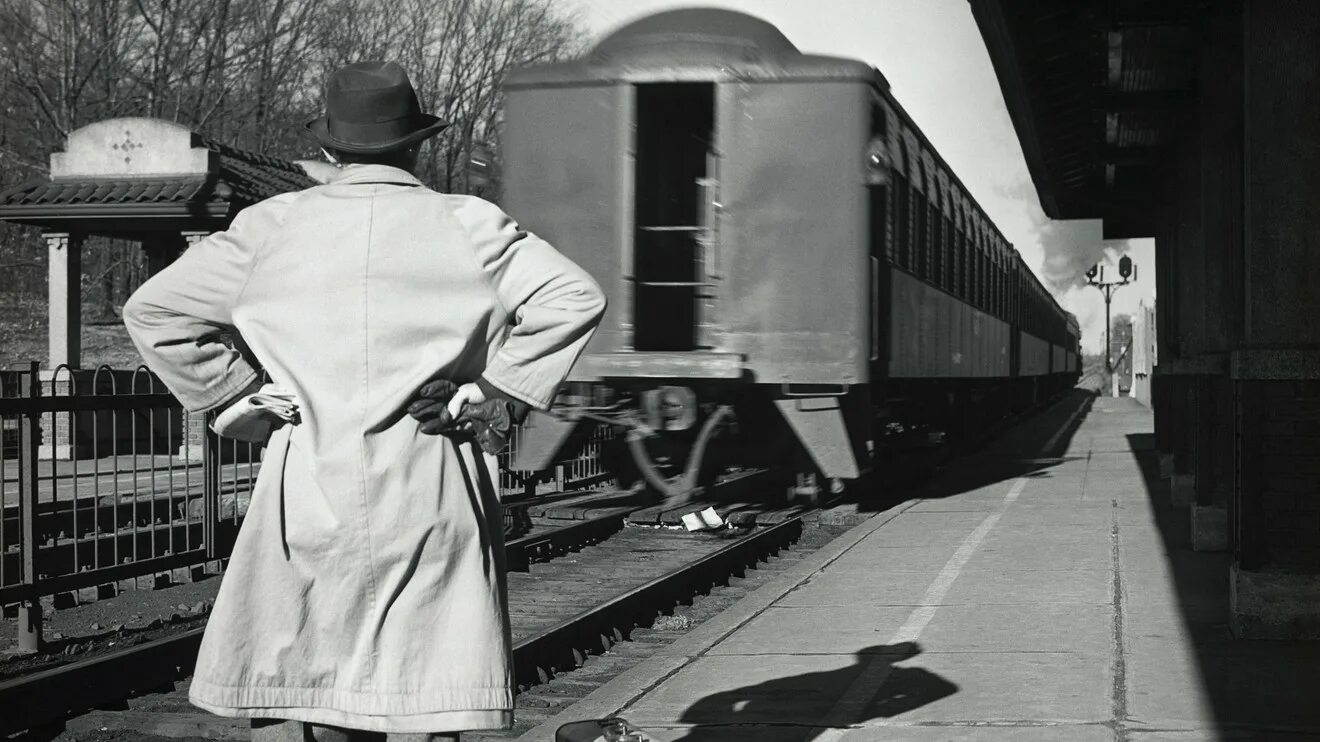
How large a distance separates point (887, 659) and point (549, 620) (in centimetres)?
250

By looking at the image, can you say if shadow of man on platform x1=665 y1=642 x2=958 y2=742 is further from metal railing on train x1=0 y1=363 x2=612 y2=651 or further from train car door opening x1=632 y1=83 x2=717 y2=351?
train car door opening x1=632 y1=83 x2=717 y2=351

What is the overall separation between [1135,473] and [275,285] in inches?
605

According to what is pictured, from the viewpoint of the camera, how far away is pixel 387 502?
280cm

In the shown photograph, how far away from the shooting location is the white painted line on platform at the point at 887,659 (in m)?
5.37

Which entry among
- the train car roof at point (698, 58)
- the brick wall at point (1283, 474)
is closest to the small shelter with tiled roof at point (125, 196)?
the train car roof at point (698, 58)

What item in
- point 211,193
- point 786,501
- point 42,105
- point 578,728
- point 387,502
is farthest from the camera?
point 42,105

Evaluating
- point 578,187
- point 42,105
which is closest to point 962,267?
point 578,187

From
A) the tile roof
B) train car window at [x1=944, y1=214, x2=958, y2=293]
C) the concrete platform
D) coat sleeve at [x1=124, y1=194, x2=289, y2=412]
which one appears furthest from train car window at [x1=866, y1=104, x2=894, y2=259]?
the tile roof

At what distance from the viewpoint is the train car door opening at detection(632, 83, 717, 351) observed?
464 inches

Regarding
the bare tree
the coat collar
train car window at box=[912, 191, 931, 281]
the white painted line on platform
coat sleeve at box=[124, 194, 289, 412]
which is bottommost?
the white painted line on platform

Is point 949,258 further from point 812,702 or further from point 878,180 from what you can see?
point 812,702

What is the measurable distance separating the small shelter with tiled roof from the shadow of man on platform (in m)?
14.5

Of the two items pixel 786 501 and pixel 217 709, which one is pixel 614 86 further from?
pixel 217 709

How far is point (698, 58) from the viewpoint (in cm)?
1143
